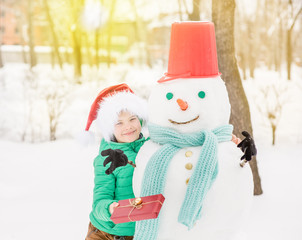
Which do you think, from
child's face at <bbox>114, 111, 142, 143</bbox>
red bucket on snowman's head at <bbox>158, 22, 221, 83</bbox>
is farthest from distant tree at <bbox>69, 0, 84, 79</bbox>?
red bucket on snowman's head at <bbox>158, 22, 221, 83</bbox>

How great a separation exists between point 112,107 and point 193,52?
59 cm

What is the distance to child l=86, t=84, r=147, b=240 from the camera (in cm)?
214

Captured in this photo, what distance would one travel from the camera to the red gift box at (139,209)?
171 cm

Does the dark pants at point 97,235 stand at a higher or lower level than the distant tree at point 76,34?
lower

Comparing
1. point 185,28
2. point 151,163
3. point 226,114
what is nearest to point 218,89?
point 226,114

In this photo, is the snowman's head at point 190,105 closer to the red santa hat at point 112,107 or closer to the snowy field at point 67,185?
the red santa hat at point 112,107

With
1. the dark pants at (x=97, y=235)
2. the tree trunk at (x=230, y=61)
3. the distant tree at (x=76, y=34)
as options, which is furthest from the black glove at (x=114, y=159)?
the distant tree at (x=76, y=34)

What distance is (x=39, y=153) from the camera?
6.06m

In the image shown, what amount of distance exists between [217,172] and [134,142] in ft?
1.96

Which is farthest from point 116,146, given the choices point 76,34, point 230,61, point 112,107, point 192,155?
point 76,34

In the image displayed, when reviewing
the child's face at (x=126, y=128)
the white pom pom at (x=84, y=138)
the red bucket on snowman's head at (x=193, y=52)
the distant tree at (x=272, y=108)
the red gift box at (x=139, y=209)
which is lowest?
the distant tree at (x=272, y=108)

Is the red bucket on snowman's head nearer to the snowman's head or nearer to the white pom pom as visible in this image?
the snowman's head

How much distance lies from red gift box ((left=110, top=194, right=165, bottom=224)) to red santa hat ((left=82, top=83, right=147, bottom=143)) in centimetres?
56

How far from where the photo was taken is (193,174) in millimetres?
1803
